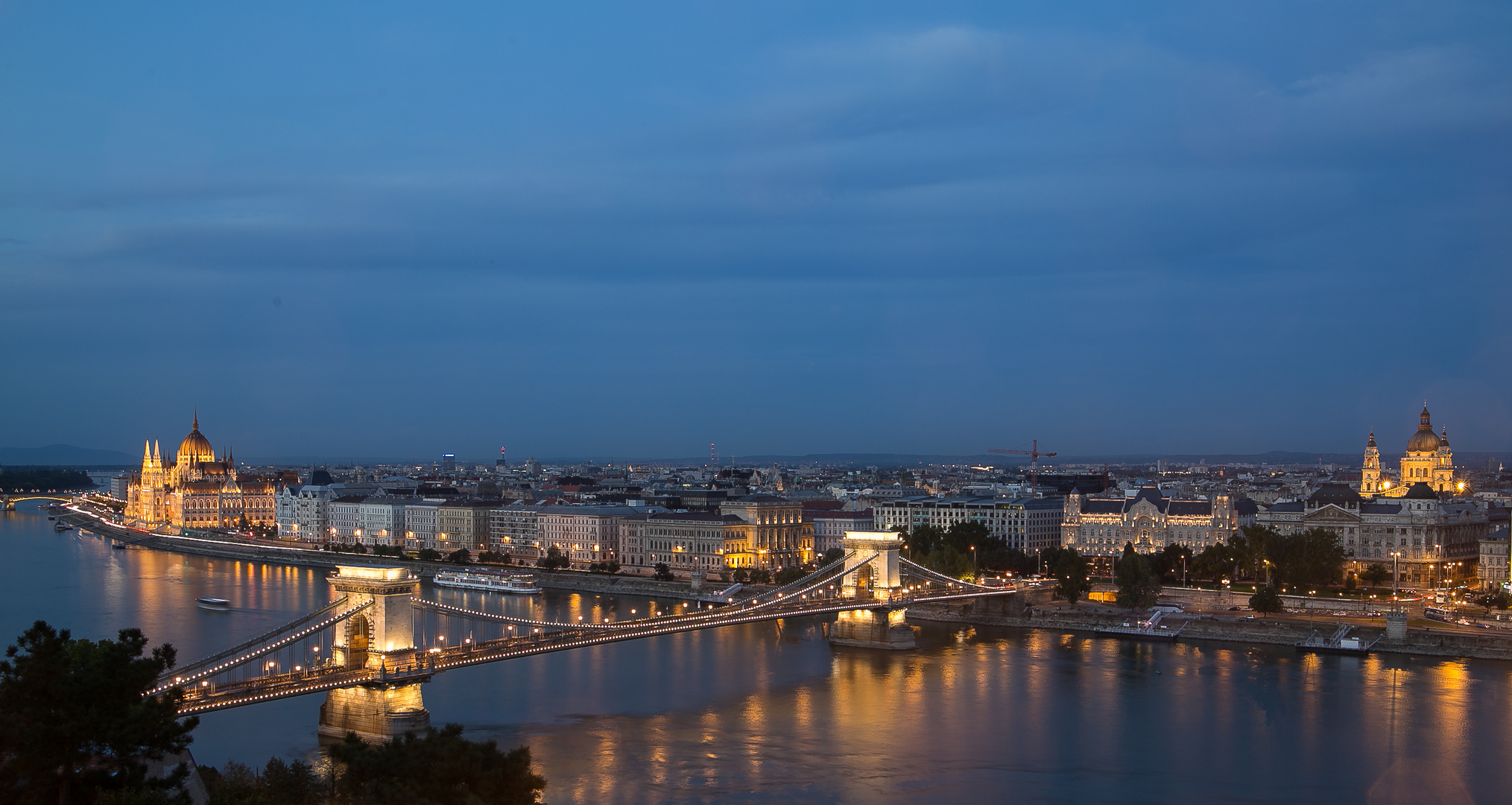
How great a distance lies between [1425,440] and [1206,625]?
1863 centimetres

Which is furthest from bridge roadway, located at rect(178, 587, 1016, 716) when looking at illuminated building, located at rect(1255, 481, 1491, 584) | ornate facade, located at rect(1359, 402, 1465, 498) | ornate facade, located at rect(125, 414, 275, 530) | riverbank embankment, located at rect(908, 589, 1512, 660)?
ornate facade, located at rect(125, 414, 275, 530)

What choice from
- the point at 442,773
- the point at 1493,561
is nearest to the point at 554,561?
the point at 1493,561

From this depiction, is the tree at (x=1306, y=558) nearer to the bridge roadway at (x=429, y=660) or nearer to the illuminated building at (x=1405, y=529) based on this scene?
the illuminated building at (x=1405, y=529)

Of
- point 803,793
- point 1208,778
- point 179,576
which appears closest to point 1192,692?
point 1208,778

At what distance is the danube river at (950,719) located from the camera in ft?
45.3

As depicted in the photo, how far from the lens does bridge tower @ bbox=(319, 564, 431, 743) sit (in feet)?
46.8

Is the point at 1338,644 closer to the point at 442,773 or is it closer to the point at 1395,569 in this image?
the point at 1395,569

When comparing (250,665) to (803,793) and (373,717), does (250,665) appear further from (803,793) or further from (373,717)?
(803,793)

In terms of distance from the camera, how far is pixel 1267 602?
2506cm

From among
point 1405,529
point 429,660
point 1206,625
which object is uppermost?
point 1405,529

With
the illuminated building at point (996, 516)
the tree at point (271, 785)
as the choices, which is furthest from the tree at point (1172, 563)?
the tree at point (271, 785)

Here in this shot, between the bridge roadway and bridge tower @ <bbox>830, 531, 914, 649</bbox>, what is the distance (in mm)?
1302

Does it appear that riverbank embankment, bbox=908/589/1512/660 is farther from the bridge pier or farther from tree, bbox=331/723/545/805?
tree, bbox=331/723/545/805

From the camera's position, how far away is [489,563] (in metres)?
36.6
